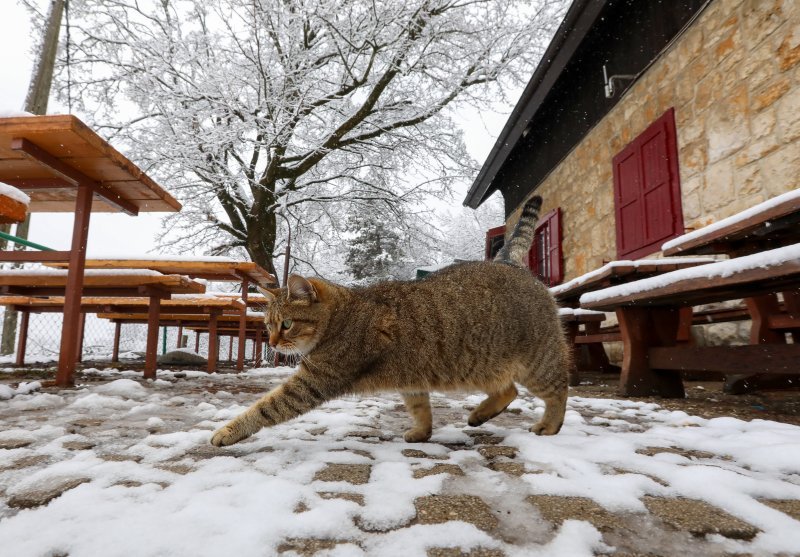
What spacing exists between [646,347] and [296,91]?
30.6 ft

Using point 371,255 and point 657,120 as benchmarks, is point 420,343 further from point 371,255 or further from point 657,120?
point 371,255

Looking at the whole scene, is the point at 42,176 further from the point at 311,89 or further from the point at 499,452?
the point at 311,89

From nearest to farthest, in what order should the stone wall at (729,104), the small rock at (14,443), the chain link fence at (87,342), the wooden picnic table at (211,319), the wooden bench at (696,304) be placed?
the small rock at (14,443), the wooden bench at (696,304), the stone wall at (729,104), the wooden picnic table at (211,319), the chain link fence at (87,342)

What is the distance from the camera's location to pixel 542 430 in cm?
240

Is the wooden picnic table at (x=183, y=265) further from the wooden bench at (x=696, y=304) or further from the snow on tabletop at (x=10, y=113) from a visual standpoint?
the wooden bench at (x=696, y=304)

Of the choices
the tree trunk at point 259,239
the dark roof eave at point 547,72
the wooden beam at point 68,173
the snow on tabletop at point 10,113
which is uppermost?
the dark roof eave at point 547,72

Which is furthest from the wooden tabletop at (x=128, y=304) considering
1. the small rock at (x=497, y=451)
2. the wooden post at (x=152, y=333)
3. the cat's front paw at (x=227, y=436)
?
the small rock at (x=497, y=451)

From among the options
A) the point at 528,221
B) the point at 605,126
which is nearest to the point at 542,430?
the point at 528,221

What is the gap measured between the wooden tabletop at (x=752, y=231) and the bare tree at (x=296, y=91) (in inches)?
336

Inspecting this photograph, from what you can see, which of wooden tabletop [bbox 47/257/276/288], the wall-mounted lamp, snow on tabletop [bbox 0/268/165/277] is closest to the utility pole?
wooden tabletop [bbox 47/257/276/288]

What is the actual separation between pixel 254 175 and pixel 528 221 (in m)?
9.95

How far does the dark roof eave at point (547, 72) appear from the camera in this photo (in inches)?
245

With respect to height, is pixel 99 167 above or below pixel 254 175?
below

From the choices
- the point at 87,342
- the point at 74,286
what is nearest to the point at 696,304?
the point at 74,286
